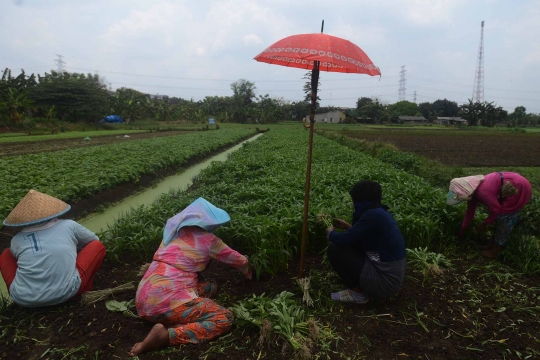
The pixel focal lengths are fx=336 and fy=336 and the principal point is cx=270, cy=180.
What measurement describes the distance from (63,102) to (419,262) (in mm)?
39267

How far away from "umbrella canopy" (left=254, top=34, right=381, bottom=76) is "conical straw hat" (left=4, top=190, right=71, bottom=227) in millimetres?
2292

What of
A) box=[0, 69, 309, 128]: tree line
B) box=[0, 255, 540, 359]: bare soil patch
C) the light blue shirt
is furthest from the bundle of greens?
box=[0, 69, 309, 128]: tree line

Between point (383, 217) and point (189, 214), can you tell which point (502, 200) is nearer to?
point (383, 217)

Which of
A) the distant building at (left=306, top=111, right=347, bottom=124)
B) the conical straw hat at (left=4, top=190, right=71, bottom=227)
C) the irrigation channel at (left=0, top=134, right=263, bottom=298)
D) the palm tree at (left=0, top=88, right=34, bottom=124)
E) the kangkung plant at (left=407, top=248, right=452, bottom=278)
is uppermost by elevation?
the distant building at (left=306, top=111, right=347, bottom=124)

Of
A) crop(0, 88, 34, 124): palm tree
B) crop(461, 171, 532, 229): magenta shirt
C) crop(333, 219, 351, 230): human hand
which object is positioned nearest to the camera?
crop(333, 219, 351, 230): human hand

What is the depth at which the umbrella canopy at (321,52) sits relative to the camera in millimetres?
2713

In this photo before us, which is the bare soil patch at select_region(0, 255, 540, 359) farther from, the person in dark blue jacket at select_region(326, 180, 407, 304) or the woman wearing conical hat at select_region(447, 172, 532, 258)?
the woman wearing conical hat at select_region(447, 172, 532, 258)

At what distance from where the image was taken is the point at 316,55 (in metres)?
2.70

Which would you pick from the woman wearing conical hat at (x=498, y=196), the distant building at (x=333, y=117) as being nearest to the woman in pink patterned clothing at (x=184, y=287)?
the woman wearing conical hat at (x=498, y=196)

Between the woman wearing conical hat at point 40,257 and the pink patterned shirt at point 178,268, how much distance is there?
2.56 ft

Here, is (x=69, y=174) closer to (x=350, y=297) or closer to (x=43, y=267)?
(x=43, y=267)

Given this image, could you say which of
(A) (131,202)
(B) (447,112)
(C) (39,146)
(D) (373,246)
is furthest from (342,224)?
(B) (447,112)

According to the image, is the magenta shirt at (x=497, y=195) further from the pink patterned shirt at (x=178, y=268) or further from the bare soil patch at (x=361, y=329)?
the pink patterned shirt at (x=178, y=268)

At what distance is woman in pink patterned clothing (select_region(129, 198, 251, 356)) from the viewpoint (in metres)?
2.53
